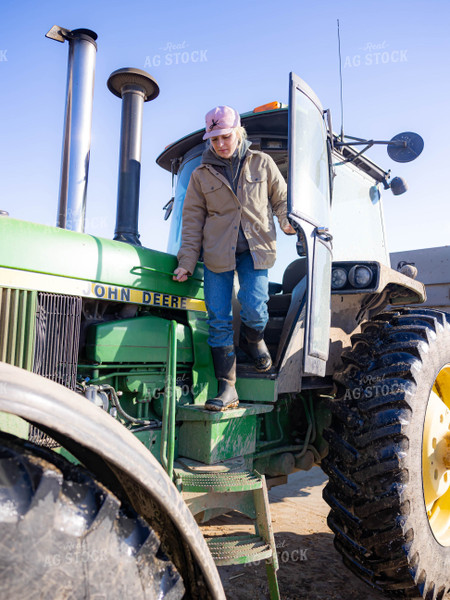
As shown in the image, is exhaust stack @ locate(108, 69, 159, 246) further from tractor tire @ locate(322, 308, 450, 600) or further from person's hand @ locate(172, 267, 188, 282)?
tractor tire @ locate(322, 308, 450, 600)

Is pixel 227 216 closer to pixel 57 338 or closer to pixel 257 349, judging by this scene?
pixel 257 349

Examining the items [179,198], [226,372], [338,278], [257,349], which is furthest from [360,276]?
[179,198]

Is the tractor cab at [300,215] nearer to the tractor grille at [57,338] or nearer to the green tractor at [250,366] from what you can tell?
the green tractor at [250,366]

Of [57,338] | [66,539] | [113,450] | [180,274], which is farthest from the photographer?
[180,274]

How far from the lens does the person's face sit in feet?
8.71

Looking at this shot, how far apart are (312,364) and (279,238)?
1060 millimetres

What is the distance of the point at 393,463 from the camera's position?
7.98 feet

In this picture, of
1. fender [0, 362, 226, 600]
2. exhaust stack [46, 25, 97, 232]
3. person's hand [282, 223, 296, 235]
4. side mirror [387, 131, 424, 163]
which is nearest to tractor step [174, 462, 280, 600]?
fender [0, 362, 226, 600]

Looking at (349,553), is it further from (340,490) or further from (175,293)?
(175,293)

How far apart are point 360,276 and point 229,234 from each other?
898mm

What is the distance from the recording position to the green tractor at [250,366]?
81.2 inches

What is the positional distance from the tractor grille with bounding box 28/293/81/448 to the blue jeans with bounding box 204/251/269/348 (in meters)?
0.74

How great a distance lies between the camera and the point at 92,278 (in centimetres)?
234

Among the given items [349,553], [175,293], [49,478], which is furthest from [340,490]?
[49,478]
